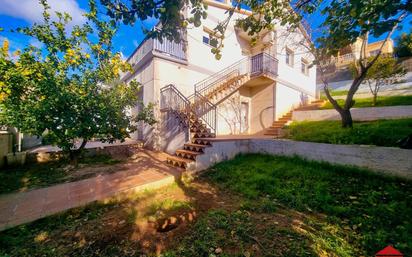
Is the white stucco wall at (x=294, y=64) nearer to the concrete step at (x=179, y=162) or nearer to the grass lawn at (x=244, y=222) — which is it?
the grass lawn at (x=244, y=222)

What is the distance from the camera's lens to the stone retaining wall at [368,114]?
6797 mm

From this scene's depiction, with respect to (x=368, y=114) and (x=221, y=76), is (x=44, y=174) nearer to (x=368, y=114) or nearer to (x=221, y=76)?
(x=221, y=76)

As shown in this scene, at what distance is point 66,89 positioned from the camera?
501cm

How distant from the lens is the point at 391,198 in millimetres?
3449

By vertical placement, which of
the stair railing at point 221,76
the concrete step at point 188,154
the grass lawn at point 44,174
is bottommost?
the grass lawn at point 44,174

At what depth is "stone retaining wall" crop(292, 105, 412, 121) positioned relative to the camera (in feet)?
22.3

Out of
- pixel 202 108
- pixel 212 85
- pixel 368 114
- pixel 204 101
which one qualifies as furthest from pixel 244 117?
pixel 368 114

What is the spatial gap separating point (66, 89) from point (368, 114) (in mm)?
11901

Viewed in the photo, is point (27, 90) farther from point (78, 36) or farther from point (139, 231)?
point (139, 231)

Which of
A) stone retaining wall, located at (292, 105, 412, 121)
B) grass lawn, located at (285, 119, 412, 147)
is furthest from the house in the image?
grass lawn, located at (285, 119, 412, 147)

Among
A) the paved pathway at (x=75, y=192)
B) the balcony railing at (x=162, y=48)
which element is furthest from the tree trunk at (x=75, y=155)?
the balcony railing at (x=162, y=48)

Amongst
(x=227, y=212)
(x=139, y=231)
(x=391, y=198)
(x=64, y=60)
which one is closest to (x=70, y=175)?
(x=64, y=60)

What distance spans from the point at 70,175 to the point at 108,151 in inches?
100.0

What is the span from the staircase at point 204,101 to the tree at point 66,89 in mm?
1818
